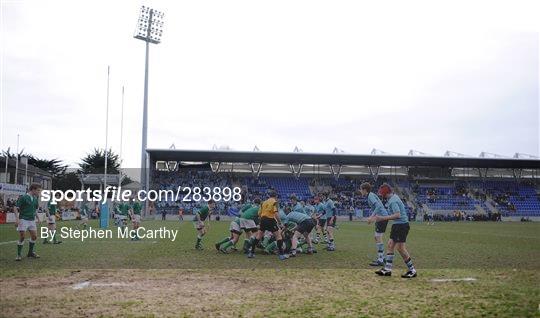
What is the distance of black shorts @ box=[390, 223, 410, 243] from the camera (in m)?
11.0

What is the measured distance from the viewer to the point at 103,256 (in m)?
15.1

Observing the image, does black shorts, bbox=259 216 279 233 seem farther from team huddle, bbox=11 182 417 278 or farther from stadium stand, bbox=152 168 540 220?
stadium stand, bbox=152 168 540 220

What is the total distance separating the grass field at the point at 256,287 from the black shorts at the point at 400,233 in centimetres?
89

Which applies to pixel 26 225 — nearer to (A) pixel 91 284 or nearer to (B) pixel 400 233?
(A) pixel 91 284

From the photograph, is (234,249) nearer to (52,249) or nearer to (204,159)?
(52,249)

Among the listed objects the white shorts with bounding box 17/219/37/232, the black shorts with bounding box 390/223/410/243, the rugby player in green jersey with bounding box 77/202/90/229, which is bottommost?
the rugby player in green jersey with bounding box 77/202/90/229

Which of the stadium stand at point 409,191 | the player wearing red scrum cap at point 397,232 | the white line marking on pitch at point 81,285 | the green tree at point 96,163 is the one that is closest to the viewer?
the white line marking on pitch at point 81,285

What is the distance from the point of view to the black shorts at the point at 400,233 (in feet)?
36.2

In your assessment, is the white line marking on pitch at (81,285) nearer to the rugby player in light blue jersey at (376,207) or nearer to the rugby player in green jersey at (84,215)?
the rugby player in light blue jersey at (376,207)

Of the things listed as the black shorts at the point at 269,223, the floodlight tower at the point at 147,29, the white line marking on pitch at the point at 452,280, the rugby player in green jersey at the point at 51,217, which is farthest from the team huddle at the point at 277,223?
the floodlight tower at the point at 147,29

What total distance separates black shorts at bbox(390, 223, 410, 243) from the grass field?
0.89 metres

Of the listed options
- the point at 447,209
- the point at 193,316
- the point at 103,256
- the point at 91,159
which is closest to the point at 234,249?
the point at 103,256

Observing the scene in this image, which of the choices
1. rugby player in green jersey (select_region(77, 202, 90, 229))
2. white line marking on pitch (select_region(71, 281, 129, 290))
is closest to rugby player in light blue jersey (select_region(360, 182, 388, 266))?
white line marking on pitch (select_region(71, 281, 129, 290))

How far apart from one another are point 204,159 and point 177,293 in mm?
51241
